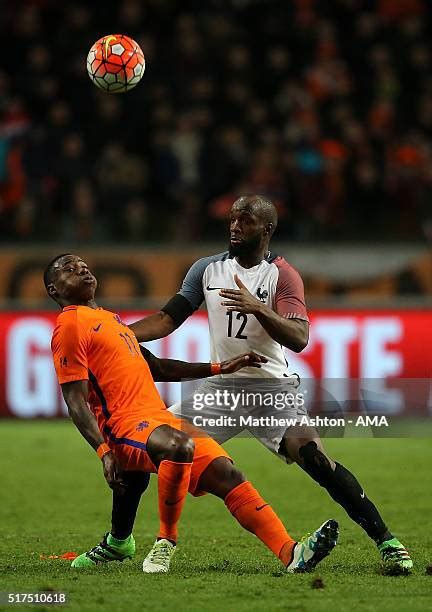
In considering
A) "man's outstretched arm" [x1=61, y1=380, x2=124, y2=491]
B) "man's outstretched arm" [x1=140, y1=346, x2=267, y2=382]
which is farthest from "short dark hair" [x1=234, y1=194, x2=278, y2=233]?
"man's outstretched arm" [x1=61, y1=380, x2=124, y2=491]

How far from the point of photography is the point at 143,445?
621cm

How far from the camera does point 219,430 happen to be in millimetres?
6754

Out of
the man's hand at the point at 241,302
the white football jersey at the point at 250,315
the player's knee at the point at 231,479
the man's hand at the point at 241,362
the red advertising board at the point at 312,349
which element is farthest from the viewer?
the red advertising board at the point at 312,349

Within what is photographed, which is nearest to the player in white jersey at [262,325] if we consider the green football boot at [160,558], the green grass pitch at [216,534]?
the green grass pitch at [216,534]

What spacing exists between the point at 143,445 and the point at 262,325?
0.89 metres

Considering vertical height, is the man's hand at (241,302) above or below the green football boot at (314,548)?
above

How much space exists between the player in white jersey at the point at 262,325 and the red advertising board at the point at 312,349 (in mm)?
6371

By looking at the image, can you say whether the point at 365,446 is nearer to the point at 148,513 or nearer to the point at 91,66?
the point at 148,513

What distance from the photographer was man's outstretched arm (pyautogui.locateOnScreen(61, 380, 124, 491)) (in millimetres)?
5945

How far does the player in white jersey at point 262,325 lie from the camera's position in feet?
20.8

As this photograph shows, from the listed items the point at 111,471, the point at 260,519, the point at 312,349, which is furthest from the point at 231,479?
the point at 312,349

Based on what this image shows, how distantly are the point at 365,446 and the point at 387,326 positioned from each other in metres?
1.71

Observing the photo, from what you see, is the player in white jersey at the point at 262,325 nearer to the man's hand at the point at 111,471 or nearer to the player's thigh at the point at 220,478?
the player's thigh at the point at 220,478

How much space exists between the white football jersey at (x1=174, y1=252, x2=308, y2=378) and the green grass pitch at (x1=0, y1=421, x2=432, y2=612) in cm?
116
